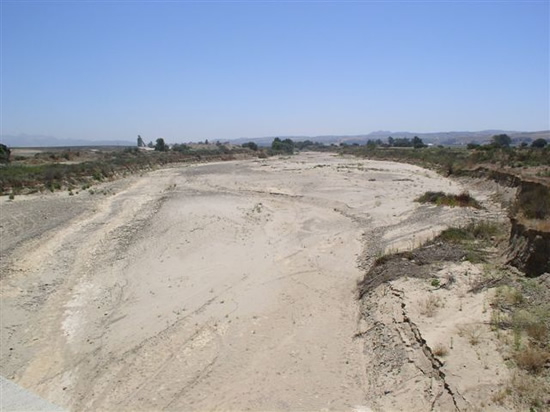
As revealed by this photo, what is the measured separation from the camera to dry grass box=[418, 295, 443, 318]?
9289 mm

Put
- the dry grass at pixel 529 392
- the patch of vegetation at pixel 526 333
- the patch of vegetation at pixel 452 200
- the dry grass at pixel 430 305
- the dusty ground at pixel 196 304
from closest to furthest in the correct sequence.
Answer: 1. the dry grass at pixel 529 392
2. the patch of vegetation at pixel 526 333
3. the dusty ground at pixel 196 304
4. the dry grass at pixel 430 305
5. the patch of vegetation at pixel 452 200

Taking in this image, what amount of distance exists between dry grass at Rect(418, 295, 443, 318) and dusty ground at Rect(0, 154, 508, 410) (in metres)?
1.32

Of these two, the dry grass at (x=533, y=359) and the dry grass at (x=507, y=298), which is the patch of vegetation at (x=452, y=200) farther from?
the dry grass at (x=533, y=359)

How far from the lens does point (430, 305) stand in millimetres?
9602

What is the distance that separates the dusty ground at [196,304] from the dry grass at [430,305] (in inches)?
52.1

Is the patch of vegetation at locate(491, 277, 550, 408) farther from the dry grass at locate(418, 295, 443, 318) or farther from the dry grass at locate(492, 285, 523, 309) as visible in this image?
the dry grass at locate(418, 295, 443, 318)

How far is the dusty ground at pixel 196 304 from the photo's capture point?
8039mm

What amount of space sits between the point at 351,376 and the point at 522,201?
43.1 ft

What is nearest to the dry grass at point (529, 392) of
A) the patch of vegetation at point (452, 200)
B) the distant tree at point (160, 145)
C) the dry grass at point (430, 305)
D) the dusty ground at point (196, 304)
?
the dusty ground at point (196, 304)

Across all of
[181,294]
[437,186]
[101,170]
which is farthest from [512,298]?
[101,170]

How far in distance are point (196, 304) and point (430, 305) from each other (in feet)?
19.8

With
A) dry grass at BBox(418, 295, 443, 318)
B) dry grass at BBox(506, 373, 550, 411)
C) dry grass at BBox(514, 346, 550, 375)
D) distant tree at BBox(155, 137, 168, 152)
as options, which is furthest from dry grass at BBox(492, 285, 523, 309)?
distant tree at BBox(155, 137, 168, 152)

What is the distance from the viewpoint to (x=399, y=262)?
12867 mm

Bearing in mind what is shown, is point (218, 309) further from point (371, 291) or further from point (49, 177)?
point (49, 177)
